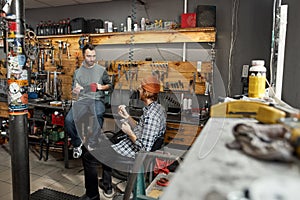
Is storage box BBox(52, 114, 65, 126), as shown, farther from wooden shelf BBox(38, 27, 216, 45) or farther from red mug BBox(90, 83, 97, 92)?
wooden shelf BBox(38, 27, 216, 45)

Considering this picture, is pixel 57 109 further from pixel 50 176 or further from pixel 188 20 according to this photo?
pixel 188 20

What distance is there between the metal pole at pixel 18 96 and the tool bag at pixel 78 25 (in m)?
2.12

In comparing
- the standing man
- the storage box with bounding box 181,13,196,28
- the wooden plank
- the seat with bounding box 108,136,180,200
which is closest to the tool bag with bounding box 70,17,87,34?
the wooden plank

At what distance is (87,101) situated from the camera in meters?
3.66

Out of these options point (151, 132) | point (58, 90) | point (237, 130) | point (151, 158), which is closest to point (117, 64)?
point (58, 90)

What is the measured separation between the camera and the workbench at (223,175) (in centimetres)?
43

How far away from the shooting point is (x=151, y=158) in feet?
5.76

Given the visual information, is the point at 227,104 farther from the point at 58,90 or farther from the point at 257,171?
the point at 58,90

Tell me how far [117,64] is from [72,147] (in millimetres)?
1457

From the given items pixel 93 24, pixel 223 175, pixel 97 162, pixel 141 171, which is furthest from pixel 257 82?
pixel 93 24

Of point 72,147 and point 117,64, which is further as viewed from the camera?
point 117,64

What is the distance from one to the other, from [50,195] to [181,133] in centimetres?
167

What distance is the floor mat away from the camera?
2.72m

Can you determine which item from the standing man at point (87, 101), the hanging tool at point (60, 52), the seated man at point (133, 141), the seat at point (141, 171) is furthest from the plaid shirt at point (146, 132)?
the hanging tool at point (60, 52)
